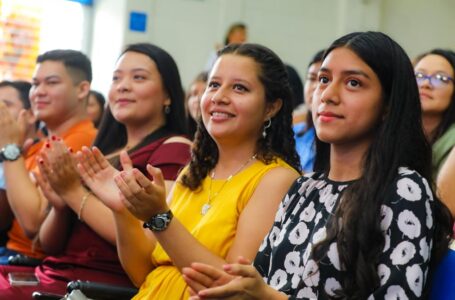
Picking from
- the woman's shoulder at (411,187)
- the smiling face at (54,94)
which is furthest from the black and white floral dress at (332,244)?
the smiling face at (54,94)

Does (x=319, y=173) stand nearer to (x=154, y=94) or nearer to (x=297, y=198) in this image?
(x=297, y=198)

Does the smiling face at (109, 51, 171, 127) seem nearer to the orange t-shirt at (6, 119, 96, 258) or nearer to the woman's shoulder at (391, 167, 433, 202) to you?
the orange t-shirt at (6, 119, 96, 258)

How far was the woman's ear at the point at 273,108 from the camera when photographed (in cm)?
222

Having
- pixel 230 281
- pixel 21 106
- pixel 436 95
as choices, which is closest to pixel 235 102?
pixel 230 281

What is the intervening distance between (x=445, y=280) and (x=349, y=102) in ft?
1.37

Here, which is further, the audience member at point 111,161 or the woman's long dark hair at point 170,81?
the woman's long dark hair at point 170,81

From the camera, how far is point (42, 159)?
255cm

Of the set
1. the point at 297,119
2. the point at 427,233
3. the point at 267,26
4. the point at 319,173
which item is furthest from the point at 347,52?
the point at 267,26

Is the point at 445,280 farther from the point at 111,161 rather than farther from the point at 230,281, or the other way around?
the point at 111,161

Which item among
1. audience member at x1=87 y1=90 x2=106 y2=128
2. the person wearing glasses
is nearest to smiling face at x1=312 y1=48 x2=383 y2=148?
the person wearing glasses

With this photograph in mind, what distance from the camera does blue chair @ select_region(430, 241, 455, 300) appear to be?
4.96 ft

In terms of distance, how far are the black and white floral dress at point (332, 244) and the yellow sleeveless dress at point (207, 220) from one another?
0.73 ft

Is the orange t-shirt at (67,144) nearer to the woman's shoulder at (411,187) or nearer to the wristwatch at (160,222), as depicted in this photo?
the wristwatch at (160,222)

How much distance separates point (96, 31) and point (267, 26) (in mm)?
1343
